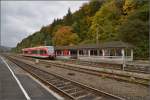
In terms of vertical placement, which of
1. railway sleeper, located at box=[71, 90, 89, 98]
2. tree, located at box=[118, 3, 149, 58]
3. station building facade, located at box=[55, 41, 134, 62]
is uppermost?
tree, located at box=[118, 3, 149, 58]

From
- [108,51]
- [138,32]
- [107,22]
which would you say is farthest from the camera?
[107,22]

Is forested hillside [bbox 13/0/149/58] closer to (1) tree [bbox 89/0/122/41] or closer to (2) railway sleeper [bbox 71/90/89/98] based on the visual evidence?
(1) tree [bbox 89/0/122/41]

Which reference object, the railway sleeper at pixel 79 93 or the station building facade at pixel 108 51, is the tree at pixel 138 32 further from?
the railway sleeper at pixel 79 93

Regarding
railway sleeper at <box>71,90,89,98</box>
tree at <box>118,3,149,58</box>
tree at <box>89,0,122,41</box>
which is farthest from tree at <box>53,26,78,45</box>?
railway sleeper at <box>71,90,89,98</box>

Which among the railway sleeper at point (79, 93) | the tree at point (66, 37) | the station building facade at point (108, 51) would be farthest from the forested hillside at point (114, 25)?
the railway sleeper at point (79, 93)

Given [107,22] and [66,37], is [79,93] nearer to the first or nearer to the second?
[107,22]

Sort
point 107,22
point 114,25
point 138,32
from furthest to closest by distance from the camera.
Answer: point 107,22, point 114,25, point 138,32

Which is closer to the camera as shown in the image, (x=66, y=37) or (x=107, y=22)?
(x=107, y=22)

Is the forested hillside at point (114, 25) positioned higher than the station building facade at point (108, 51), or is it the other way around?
the forested hillside at point (114, 25)

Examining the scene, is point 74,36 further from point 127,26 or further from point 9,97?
point 9,97

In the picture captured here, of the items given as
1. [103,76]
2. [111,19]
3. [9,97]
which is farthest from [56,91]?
[111,19]

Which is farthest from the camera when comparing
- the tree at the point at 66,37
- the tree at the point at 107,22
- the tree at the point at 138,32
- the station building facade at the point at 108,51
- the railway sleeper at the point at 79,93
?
the tree at the point at 66,37

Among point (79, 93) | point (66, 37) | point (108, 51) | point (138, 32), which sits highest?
point (66, 37)

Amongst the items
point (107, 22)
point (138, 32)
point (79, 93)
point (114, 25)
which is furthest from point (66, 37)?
point (79, 93)
